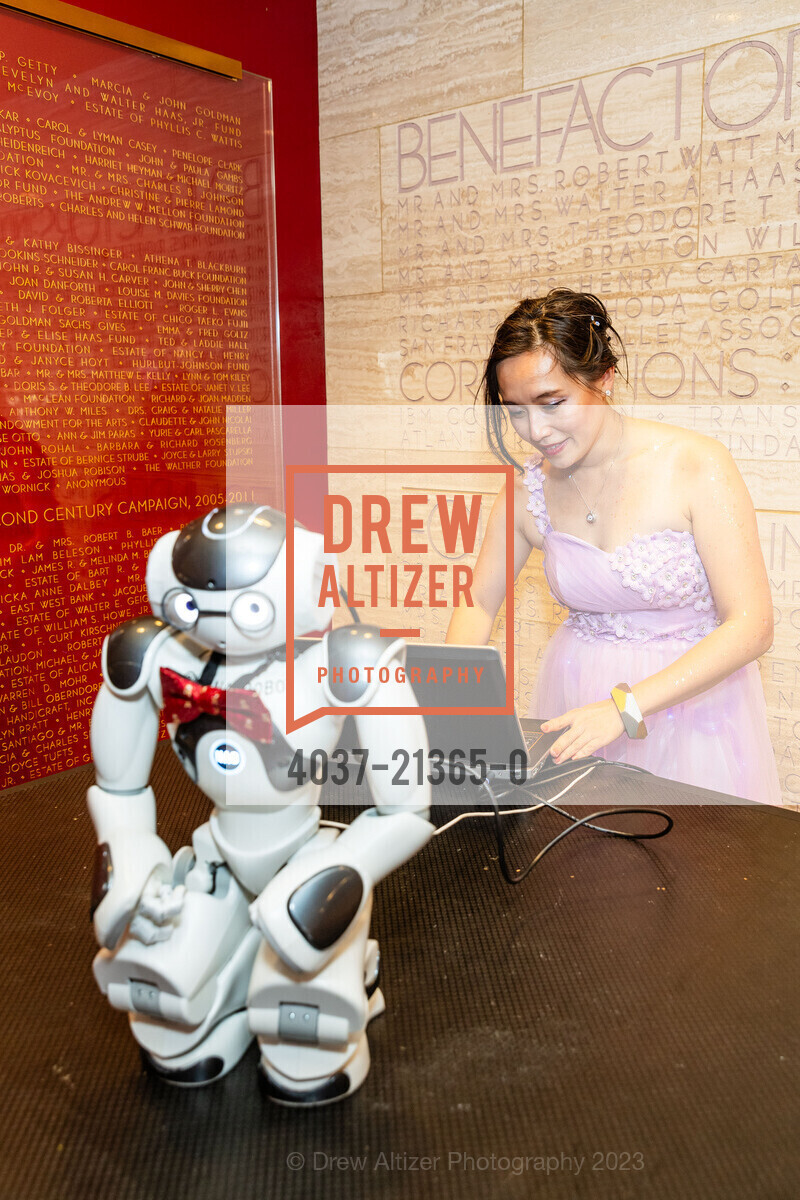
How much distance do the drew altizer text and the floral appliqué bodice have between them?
1.43 ft

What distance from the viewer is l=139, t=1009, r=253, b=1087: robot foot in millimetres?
766

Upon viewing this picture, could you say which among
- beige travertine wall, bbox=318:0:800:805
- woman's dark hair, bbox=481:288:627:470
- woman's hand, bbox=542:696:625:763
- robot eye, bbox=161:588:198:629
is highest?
beige travertine wall, bbox=318:0:800:805

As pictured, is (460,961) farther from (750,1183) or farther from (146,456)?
(146,456)

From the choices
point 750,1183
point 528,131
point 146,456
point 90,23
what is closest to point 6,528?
point 146,456

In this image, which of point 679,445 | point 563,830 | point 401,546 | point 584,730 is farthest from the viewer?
point 679,445

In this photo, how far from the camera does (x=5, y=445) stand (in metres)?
2.02

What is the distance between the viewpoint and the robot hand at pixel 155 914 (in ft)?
2.40

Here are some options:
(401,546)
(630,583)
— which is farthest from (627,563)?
(401,546)

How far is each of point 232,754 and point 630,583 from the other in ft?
3.52

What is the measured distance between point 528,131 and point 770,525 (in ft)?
4.00

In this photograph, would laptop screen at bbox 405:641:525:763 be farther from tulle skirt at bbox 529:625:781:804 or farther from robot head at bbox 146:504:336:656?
tulle skirt at bbox 529:625:781:804

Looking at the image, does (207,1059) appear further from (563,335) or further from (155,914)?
(563,335)

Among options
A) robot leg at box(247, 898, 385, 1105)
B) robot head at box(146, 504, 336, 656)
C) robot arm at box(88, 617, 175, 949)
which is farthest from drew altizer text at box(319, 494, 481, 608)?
robot leg at box(247, 898, 385, 1105)

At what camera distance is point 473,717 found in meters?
1.19
